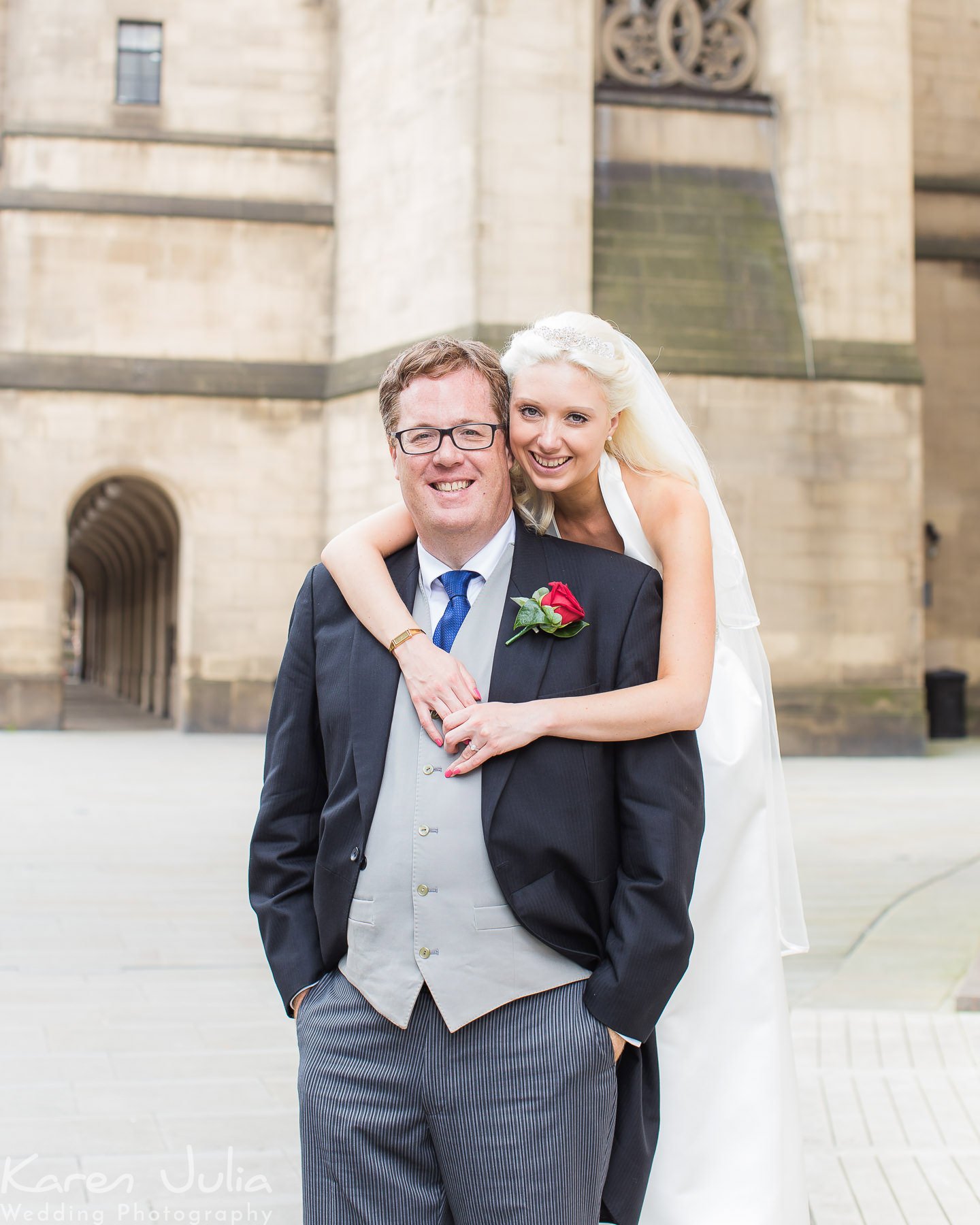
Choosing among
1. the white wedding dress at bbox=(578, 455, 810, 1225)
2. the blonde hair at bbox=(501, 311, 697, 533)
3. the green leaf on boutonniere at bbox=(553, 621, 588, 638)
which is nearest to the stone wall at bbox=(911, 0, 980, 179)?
the blonde hair at bbox=(501, 311, 697, 533)

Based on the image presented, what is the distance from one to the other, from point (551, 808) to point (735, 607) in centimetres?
104

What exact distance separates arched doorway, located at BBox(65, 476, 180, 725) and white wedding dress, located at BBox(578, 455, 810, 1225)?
18.3 m

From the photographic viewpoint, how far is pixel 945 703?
68.7 ft

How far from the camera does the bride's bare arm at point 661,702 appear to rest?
7.39 feet

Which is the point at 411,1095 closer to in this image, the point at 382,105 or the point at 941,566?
the point at 382,105

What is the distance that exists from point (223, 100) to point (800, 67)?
834 centimetres

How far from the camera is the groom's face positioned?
2.42 meters

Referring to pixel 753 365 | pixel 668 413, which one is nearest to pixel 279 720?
pixel 668 413

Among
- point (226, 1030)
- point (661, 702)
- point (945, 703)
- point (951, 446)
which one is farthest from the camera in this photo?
point (951, 446)

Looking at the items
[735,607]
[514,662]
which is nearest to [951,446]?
[735,607]

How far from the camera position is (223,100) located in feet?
67.8

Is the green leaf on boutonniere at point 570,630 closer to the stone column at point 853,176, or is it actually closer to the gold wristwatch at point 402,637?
the gold wristwatch at point 402,637

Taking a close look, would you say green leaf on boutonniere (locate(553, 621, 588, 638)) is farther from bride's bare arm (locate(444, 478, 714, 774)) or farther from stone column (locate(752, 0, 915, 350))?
stone column (locate(752, 0, 915, 350))

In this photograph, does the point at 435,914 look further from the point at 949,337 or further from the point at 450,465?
the point at 949,337
